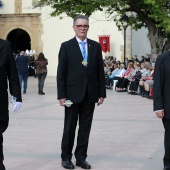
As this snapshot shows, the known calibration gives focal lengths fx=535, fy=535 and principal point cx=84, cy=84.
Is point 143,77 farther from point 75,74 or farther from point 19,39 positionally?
point 19,39

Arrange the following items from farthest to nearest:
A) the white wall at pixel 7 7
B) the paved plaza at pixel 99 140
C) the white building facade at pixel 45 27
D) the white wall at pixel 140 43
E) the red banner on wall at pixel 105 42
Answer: the white wall at pixel 7 7, the white wall at pixel 140 43, the white building facade at pixel 45 27, the red banner on wall at pixel 105 42, the paved plaza at pixel 99 140

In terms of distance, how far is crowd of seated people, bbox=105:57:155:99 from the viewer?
757 inches

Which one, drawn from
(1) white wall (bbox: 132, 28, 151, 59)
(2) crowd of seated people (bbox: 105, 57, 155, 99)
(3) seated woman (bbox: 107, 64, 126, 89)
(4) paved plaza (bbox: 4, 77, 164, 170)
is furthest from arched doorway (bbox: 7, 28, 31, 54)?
(4) paved plaza (bbox: 4, 77, 164, 170)

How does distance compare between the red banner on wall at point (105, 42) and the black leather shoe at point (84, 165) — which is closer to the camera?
the black leather shoe at point (84, 165)

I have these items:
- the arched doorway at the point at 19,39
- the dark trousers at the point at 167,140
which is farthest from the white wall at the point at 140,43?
the dark trousers at the point at 167,140

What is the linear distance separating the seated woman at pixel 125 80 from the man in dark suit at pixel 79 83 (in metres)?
14.5

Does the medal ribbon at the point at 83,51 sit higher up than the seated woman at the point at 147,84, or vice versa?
the medal ribbon at the point at 83,51

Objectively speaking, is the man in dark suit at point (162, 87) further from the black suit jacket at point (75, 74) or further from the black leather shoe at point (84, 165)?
the black leather shoe at point (84, 165)

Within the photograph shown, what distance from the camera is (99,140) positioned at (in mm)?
9148

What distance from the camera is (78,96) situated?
6.85m

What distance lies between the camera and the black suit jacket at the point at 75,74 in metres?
6.86

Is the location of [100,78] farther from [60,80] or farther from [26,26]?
[26,26]

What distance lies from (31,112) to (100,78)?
709 cm

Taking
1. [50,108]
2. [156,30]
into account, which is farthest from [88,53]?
[156,30]
